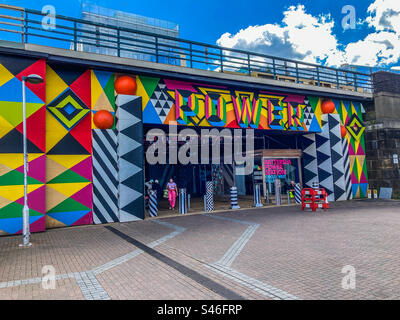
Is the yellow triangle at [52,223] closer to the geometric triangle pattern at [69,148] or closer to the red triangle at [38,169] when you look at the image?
the geometric triangle pattern at [69,148]

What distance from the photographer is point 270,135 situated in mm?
19844

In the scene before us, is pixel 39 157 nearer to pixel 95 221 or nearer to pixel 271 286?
pixel 95 221

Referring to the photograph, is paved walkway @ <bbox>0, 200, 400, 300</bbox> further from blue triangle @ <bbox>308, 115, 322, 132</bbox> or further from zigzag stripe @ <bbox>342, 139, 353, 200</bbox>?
blue triangle @ <bbox>308, 115, 322, 132</bbox>

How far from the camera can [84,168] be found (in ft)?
38.1

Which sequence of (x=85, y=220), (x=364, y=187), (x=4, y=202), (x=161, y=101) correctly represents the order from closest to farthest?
(x=4, y=202), (x=85, y=220), (x=161, y=101), (x=364, y=187)

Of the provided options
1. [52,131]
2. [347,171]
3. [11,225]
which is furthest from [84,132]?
[347,171]

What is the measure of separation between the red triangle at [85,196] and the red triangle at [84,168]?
1.48 ft

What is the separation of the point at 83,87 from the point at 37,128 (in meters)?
2.60

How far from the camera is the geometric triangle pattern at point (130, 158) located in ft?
39.5

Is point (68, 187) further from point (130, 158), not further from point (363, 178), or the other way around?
point (363, 178)

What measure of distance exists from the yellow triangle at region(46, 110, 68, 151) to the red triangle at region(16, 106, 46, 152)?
1.15 feet

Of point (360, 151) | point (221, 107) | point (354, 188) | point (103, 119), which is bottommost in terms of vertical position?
point (354, 188)

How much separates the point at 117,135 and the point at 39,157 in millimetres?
3151

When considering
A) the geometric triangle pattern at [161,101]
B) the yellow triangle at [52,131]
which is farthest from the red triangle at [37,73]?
the geometric triangle pattern at [161,101]
